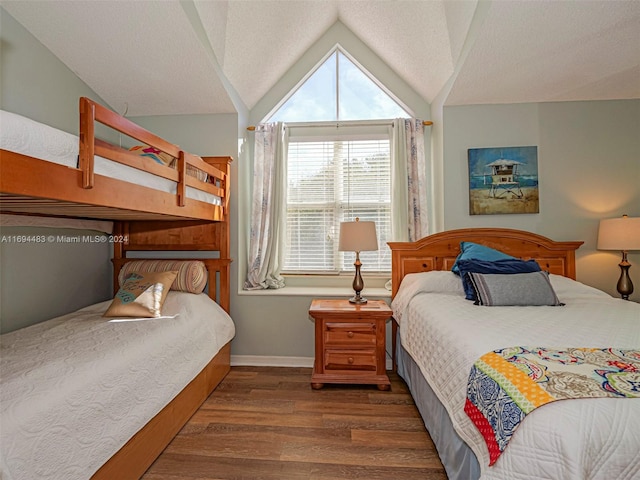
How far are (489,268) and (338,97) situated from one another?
7.09 ft

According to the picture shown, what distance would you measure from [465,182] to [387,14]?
1.53 metres

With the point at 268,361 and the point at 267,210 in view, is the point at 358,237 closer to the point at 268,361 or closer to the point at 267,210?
the point at 267,210

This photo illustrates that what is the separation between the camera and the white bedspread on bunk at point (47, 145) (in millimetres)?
1103

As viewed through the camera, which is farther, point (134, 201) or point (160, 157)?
point (160, 157)

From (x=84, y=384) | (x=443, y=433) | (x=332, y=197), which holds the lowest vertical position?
(x=443, y=433)

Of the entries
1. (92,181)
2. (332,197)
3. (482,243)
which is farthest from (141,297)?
(482,243)

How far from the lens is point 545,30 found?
223 centimetres

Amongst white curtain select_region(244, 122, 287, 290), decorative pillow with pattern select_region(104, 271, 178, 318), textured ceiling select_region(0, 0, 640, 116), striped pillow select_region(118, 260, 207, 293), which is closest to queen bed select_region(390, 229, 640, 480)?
white curtain select_region(244, 122, 287, 290)

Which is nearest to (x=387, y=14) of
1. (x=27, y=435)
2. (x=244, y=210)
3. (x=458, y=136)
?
(x=458, y=136)

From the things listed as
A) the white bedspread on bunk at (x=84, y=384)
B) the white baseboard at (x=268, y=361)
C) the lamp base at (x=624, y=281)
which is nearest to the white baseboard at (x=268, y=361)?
the white baseboard at (x=268, y=361)

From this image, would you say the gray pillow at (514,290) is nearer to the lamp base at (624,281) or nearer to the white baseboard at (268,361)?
the lamp base at (624,281)

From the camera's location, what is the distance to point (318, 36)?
Result: 10.9 feet

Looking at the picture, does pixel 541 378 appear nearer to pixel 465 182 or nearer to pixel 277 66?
pixel 465 182

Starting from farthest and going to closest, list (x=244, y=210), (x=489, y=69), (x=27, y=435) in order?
(x=244, y=210) → (x=489, y=69) → (x=27, y=435)
